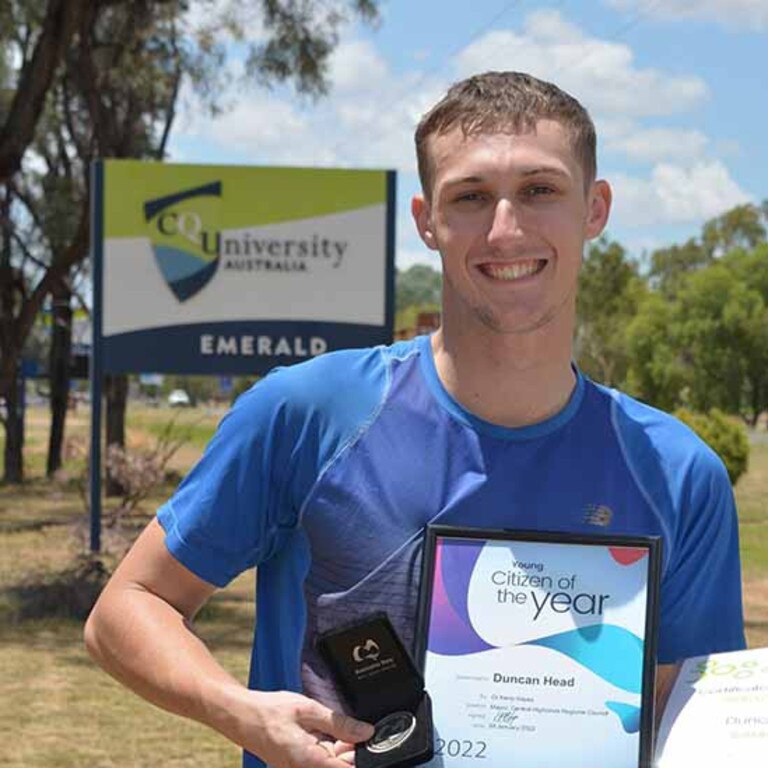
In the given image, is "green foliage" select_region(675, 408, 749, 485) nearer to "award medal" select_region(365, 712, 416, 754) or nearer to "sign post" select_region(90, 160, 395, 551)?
"sign post" select_region(90, 160, 395, 551)

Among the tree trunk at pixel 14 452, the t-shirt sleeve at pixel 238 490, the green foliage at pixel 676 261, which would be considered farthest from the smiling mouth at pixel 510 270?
the green foliage at pixel 676 261

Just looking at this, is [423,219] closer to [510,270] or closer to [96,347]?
[510,270]

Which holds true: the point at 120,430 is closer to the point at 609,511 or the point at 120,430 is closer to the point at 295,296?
the point at 295,296

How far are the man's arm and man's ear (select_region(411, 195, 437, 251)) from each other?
0.58m

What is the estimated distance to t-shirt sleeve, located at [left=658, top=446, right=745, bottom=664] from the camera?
7.08ft

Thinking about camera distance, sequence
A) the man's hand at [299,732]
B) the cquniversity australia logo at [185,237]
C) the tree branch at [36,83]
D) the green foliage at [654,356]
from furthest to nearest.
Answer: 1. the green foliage at [654,356]
2. the tree branch at [36,83]
3. the cquniversity australia logo at [185,237]
4. the man's hand at [299,732]

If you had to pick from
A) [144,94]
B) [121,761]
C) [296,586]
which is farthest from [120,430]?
[296,586]

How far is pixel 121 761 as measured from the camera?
709 cm

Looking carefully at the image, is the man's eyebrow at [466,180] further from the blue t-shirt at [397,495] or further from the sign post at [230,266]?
the sign post at [230,266]

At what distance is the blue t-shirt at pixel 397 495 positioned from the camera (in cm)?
210

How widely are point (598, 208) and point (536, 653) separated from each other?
0.68 meters

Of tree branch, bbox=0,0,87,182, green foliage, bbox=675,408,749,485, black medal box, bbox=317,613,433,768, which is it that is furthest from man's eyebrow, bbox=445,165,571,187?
green foliage, bbox=675,408,749,485

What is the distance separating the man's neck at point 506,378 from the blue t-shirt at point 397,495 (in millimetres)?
21

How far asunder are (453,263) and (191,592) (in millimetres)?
610
